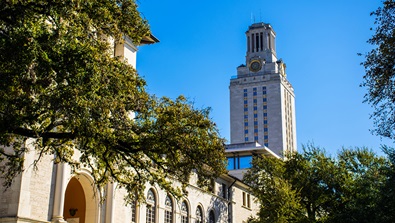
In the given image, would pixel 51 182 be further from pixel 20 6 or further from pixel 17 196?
pixel 20 6

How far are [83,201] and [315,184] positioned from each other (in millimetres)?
22215

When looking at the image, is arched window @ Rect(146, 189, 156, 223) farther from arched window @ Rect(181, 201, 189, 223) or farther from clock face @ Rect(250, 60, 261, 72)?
clock face @ Rect(250, 60, 261, 72)

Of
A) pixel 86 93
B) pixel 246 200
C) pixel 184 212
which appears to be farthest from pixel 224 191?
pixel 86 93

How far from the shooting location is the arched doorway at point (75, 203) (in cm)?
3186

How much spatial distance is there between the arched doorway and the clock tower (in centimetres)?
12174

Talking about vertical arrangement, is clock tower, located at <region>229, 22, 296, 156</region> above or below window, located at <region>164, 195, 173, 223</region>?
above

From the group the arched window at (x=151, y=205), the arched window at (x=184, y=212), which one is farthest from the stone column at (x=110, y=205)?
the arched window at (x=184, y=212)

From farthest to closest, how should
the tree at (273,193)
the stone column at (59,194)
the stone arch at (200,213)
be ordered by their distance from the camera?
the stone arch at (200,213) → the tree at (273,193) → the stone column at (59,194)

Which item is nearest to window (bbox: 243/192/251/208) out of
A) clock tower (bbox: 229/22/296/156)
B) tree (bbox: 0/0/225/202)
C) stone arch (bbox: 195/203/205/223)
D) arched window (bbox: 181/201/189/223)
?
stone arch (bbox: 195/203/205/223)

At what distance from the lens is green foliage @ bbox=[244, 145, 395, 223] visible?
43.1 m

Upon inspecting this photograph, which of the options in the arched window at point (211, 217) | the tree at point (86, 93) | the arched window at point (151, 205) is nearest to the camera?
the tree at point (86, 93)

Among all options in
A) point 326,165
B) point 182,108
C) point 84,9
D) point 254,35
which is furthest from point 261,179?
point 254,35

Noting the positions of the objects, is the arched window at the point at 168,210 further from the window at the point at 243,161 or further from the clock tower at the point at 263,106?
the clock tower at the point at 263,106

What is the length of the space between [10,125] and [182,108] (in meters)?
6.44
